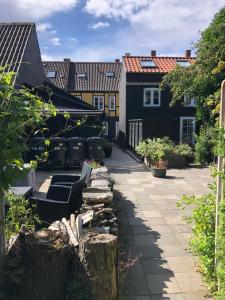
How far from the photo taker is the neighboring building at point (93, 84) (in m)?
36.0

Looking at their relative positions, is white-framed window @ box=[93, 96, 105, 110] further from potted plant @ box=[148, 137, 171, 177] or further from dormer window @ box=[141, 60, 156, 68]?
potted plant @ box=[148, 137, 171, 177]

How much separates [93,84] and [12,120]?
34708mm

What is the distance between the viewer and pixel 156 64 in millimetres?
24281

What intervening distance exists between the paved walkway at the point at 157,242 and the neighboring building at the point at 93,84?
2506cm

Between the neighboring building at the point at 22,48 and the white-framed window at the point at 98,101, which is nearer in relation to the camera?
the neighboring building at the point at 22,48

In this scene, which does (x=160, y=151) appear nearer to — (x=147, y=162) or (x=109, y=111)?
(x=147, y=162)

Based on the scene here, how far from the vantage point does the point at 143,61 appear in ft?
80.7

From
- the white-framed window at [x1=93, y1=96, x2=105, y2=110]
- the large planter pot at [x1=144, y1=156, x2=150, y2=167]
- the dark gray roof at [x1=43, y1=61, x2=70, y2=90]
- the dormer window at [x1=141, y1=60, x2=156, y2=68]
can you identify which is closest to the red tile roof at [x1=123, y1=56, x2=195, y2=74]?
the dormer window at [x1=141, y1=60, x2=156, y2=68]

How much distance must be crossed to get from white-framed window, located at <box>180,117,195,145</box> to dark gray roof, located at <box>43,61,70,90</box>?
1663cm

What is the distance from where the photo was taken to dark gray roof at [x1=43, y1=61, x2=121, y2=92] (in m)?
36.3

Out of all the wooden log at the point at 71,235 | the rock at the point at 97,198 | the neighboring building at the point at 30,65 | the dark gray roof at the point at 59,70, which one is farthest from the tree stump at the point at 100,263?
the dark gray roof at the point at 59,70

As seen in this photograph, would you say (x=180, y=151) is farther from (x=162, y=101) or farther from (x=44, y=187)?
(x=162, y=101)

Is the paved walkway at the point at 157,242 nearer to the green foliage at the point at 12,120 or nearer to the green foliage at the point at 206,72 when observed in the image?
the green foliage at the point at 12,120

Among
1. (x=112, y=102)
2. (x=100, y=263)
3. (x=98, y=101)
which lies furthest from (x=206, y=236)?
(x=98, y=101)
